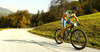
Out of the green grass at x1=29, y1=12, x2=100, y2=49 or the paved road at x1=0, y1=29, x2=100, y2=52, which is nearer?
the paved road at x1=0, y1=29, x2=100, y2=52

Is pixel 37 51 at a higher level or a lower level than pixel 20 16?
lower

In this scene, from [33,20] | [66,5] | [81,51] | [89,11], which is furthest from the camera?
[33,20]

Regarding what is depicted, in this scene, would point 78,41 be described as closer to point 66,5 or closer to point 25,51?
point 25,51

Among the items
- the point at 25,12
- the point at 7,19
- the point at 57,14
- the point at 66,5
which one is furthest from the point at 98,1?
the point at 7,19

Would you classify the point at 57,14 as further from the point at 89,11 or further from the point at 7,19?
the point at 7,19

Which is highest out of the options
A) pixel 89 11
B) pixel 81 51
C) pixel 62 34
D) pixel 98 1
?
pixel 98 1

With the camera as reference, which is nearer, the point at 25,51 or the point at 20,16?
the point at 25,51

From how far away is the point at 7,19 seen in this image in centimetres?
7031

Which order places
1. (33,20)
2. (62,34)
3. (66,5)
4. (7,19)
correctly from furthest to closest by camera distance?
(33,20) → (7,19) → (66,5) → (62,34)

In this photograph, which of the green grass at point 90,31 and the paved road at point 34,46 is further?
the green grass at point 90,31

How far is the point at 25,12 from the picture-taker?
74.6 meters

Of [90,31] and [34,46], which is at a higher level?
[90,31]

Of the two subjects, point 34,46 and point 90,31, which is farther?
point 90,31

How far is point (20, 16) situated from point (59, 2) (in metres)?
47.7
